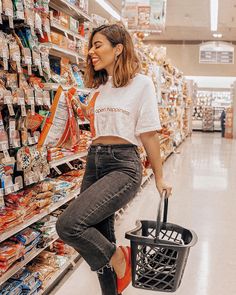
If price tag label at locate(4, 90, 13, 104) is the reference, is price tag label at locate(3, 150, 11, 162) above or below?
below

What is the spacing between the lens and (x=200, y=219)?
4637 millimetres

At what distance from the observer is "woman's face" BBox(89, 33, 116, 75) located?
205cm

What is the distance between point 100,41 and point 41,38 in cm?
75

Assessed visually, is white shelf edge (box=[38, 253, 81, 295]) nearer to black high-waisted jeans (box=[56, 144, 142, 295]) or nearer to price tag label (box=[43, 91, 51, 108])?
black high-waisted jeans (box=[56, 144, 142, 295])

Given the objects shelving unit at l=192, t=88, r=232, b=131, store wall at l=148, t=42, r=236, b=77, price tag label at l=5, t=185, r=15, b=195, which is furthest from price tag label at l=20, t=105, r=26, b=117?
shelving unit at l=192, t=88, r=232, b=131

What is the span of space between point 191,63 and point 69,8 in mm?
18161

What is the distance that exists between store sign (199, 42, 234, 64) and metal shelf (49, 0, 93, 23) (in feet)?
48.5

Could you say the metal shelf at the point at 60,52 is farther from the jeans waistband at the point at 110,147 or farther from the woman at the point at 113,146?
the jeans waistband at the point at 110,147

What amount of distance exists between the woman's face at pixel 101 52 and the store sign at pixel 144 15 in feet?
17.4

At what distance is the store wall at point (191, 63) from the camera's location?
20.3 meters

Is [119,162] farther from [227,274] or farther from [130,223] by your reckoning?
[130,223]

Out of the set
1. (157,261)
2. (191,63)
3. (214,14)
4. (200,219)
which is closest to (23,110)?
(157,261)

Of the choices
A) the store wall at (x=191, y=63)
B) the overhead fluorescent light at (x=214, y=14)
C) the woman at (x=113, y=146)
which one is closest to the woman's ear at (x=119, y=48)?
the woman at (x=113, y=146)

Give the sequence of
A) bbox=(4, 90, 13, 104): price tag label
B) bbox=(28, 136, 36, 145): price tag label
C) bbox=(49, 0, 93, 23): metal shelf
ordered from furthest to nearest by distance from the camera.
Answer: bbox=(49, 0, 93, 23): metal shelf
bbox=(28, 136, 36, 145): price tag label
bbox=(4, 90, 13, 104): price tag label
